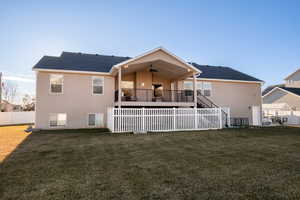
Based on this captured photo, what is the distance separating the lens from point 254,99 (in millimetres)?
17234

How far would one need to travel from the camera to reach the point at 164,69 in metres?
14.1

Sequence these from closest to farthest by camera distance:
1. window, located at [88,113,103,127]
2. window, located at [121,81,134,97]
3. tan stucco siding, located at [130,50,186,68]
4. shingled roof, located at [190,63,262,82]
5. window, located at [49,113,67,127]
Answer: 1. tan stucco siding, located at [130,50,186,68]
2. window, located at [49,113,67,127]
3. window, located at [88,113,103,127]
4. window, located at [121,81,134,97]
5. shingled roof, located at [190,63,262,82]

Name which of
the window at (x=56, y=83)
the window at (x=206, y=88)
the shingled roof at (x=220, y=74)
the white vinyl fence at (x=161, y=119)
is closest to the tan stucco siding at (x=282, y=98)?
the shingled roof at (x=220, y=74)

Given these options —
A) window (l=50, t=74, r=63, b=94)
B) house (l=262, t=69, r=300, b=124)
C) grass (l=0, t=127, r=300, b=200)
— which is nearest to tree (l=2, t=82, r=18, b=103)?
window (l=50, t=74, r=63, b=94)

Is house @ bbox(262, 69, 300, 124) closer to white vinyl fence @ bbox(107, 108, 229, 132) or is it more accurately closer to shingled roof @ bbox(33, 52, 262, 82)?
shingled roof @ bbox(33, 52, 262, 82)

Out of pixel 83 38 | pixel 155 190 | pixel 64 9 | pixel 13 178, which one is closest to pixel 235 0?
pixel 64 9

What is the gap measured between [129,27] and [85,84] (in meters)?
8.10

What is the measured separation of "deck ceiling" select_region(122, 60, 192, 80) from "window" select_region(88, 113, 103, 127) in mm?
4147

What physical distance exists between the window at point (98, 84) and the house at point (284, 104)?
19.3 m

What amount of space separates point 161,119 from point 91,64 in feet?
26.7

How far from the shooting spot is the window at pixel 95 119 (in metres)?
13.2

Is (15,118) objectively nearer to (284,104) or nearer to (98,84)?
(98,84)

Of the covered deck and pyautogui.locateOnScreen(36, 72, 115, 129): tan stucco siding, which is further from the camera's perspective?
pyautogui.locateOnScreen(36, 72, 115, 129): tan stucco siding

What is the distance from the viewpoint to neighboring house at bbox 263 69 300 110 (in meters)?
A: 22.0
